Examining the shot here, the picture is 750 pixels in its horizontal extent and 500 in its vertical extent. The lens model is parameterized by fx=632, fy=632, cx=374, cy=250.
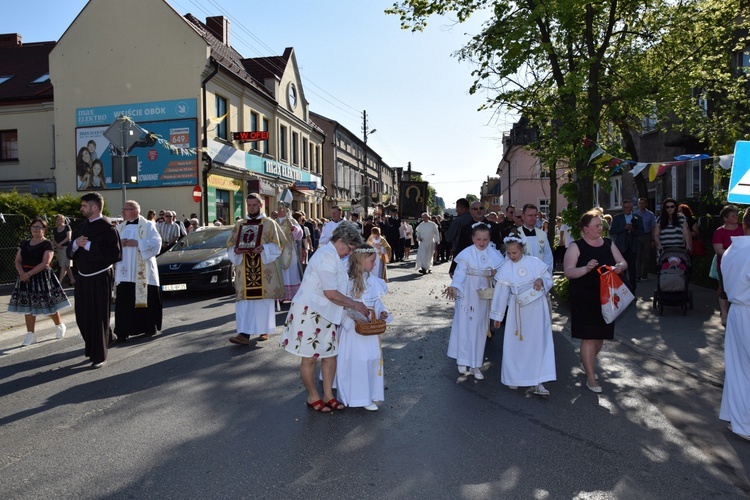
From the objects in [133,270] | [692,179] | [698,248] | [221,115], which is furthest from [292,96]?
[133,270]

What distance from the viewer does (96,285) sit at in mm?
7203

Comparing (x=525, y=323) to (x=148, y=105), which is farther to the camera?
(x=148, y=105)

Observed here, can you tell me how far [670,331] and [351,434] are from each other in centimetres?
614

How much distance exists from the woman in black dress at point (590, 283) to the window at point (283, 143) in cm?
3037

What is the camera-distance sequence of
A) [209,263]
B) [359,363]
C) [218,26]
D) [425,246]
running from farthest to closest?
[218,26]
[425,246]
[209,263]
[359,363]

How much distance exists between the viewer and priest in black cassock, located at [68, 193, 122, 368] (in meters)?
7.08

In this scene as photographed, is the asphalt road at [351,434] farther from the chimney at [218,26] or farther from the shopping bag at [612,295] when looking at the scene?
the chimney at [218,26]

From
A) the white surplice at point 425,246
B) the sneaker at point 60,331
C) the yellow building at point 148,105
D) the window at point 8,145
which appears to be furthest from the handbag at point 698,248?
A: the window at point 8,145

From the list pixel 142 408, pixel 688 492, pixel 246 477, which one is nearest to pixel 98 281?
pixel 142 408

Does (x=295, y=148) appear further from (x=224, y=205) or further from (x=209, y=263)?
(x=209, y=263)

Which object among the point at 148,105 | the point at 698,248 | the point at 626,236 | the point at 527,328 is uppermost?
the point at 148,105

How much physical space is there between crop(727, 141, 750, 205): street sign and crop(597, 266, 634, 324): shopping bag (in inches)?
52.7

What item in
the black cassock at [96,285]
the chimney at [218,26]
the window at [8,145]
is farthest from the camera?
the chimney at [218,26]

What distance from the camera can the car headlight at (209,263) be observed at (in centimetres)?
1293
